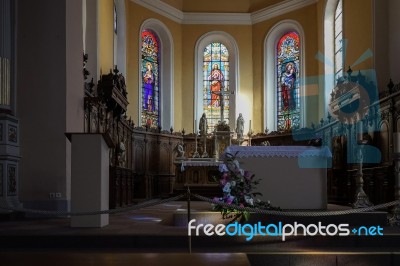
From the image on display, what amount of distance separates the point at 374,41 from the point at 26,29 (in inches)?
307

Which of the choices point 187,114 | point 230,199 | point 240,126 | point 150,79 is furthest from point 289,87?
point 230,199

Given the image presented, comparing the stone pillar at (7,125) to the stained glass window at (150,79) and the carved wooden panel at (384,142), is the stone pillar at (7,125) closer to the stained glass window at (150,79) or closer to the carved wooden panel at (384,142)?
the carved wooden panel at (384,142)

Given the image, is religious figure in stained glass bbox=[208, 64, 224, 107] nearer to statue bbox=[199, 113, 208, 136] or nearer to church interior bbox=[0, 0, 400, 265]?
church interior bbox=[0, 0, 400, 265]

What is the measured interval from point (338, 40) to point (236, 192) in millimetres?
11091

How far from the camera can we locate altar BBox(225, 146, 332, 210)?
26.3 ft

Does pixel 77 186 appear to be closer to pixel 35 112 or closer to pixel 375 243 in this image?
pixel 35 112

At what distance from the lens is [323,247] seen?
20.2 feet

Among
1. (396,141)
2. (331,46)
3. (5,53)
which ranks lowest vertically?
(396,141)

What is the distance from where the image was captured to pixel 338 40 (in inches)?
663

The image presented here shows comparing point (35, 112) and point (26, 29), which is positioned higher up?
point (26, 29)

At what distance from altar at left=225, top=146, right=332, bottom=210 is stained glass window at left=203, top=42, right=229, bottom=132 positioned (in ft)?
41.8

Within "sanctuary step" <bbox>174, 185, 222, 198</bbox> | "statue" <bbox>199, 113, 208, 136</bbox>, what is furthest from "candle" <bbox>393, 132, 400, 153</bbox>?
"statue" <bbox>199, 113, 208, 136</bbox>

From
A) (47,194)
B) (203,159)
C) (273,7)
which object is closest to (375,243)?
(47,194)

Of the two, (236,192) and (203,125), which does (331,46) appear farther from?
(236,192)
